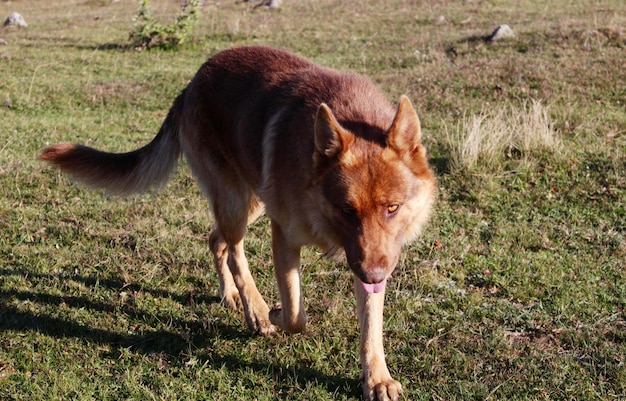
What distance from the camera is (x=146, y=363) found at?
417 centimetres

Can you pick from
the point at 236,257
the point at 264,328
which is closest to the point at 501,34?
the point at 236,257

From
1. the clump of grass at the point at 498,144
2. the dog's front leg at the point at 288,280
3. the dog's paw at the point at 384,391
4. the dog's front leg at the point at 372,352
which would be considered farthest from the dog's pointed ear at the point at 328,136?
the clump of grass at the point at 498,144

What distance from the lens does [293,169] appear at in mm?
3865

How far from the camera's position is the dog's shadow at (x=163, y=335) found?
13.3ft

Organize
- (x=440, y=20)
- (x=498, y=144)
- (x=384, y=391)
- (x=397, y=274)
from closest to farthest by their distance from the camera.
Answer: (x=384, y=391) → (x=397, y=274) → (x=498, y=144) → (x=440, y=20)

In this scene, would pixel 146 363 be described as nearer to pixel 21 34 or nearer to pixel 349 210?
pixel 349 210

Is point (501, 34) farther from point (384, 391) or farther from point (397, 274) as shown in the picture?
point (384, 391)

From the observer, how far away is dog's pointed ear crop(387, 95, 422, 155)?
11.3 feet

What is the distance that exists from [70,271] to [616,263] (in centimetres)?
441

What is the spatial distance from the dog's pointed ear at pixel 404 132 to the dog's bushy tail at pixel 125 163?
2.31 meters

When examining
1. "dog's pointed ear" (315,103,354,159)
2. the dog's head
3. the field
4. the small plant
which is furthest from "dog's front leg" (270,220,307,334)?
the small plant

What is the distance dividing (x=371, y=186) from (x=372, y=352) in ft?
3.58

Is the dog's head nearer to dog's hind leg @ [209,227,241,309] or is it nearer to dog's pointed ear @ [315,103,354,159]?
dog's pointed ear @ [315,103,354,159]

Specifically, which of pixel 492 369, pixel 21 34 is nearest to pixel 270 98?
pixel 492 369
